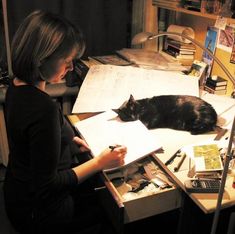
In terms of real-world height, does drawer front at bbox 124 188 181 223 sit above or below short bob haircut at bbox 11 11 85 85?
below

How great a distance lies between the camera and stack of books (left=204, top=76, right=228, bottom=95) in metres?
1.67

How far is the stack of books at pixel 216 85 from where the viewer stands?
167 centimetres

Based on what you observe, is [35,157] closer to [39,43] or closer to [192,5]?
[39,43]

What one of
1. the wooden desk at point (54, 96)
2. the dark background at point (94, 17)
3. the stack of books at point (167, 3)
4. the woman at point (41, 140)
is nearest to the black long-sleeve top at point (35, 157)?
the woman at point (41, 140)

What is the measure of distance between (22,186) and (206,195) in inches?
24.2

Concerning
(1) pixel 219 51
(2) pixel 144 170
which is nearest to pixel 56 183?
(2) pixel 144 170

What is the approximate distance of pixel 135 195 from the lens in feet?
3.33

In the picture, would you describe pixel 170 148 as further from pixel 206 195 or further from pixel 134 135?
pixel 206 195

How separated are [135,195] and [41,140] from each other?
0.37m

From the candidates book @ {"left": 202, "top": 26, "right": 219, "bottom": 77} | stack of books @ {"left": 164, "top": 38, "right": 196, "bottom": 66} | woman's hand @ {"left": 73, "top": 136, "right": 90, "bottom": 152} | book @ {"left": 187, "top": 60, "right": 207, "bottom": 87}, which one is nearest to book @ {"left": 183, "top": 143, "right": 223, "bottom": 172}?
woman's hand @ {"left": 73, "top": 136, "right": 90, "bottom": 152}

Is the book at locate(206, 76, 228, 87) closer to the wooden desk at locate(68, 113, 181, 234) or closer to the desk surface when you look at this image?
the desk surface

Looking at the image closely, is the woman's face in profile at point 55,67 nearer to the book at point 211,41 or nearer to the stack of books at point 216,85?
the stack of books at point 216,85

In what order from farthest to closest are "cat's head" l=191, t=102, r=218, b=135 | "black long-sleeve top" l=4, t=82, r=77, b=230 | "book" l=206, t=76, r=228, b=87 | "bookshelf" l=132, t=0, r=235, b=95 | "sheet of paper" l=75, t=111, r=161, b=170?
"bookshelf" l=132, t=0, r=235, b=95 → "book" l=206, t=76, r=228, b=87 → "cat's head" l=191, t=102, r=218, b=135 → "sheet of paper" l=75, t=111, r=161, b=170 → "black long-sleeve top" l=4, t=82, r=77, b=230

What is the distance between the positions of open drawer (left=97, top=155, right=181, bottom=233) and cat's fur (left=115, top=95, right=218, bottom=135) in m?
0.28
